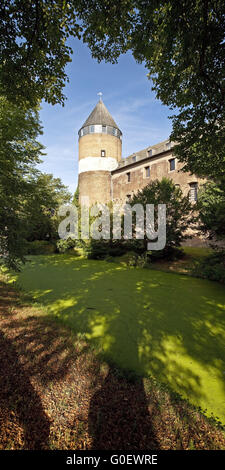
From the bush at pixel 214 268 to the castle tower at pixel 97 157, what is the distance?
69.1 ft

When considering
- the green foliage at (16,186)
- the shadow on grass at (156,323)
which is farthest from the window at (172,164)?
the shadow on grass at (156,323)

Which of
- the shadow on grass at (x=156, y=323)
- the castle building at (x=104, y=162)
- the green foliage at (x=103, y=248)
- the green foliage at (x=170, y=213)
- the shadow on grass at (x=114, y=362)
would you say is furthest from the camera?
the castle building at (x=104, y=162)

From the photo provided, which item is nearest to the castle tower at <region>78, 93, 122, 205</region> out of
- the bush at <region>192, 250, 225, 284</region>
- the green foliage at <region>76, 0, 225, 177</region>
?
the bush at <region>192, 250, 225, 284</region>

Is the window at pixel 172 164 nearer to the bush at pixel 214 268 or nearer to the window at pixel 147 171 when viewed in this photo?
the window at pixel 147 171

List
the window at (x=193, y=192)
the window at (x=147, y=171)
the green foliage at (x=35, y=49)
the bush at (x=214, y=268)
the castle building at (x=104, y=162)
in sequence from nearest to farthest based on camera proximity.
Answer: the green foliage at (x=35, y=49) → the bush at (x=214, y=268) → the window at (x=193, y=192) → the window at (x=147, y=171) → the castle building at (x=104, y=162)

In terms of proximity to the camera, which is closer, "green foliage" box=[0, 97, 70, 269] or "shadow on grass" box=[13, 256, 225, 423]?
"shadow on grass" box=[13, 256, 225, 423]

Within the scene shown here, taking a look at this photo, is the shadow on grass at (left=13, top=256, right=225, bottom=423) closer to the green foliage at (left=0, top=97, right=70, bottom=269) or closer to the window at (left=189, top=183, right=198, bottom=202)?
the green foliage at (left=0, top=97, right=70, bottom=269)

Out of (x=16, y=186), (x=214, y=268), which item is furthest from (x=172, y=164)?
(x=16, y=186)

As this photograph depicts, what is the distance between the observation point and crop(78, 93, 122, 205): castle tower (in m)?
27.5

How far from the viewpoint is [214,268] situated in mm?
7016

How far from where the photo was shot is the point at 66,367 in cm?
232

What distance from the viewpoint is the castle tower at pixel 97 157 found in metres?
27.5

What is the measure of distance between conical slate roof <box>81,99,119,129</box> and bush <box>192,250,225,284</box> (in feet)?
89.4
